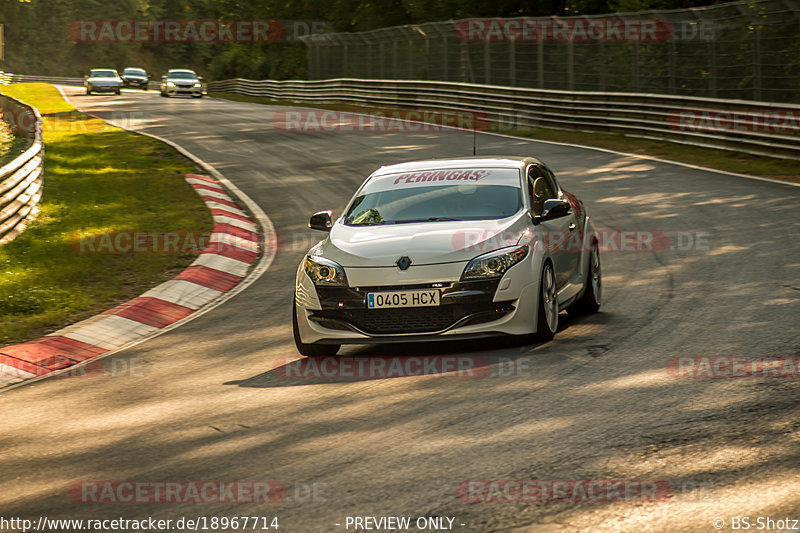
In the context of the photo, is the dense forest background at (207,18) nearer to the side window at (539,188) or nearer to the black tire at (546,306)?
the side window at (539,188)

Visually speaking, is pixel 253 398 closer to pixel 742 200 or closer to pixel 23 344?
pixel 23 344

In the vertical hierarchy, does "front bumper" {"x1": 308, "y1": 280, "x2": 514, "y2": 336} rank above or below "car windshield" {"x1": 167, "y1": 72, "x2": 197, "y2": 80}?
below

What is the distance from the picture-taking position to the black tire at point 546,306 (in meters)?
8.11

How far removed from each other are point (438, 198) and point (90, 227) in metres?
7.27

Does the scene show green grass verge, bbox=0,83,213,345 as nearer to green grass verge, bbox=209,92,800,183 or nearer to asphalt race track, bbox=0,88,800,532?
asphalt race track, bbox=0,88,800,532

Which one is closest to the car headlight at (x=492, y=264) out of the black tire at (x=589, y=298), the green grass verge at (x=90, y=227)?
the black tire at (x=589, y=298)

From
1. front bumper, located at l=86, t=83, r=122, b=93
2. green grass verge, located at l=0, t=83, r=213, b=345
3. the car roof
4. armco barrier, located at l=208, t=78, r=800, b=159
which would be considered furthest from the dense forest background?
the car roof

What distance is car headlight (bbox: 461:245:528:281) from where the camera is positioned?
7918 millimetres

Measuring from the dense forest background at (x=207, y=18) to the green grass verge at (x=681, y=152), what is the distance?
10785mm

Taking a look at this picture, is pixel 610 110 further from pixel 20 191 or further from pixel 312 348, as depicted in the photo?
pixel 312 348

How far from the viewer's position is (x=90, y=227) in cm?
1462

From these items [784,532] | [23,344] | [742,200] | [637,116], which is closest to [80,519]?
[784,532]

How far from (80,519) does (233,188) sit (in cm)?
1540

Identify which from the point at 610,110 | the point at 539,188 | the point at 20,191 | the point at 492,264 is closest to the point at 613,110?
the point at 610,110
